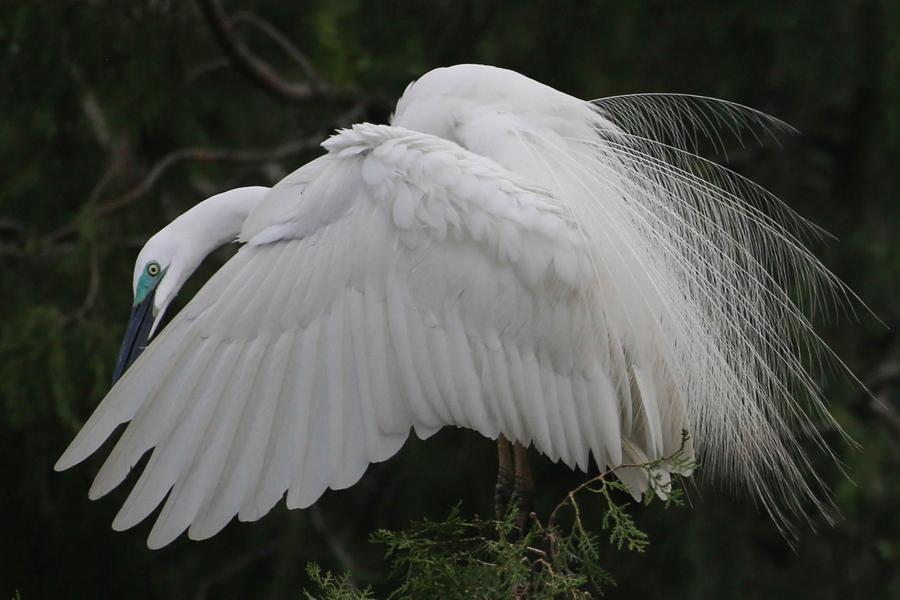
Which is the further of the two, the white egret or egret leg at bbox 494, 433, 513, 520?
egret leg at bbox 494, 433, 513, 520

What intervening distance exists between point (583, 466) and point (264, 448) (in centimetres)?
59

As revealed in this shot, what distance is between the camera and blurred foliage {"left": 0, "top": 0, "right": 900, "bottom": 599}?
15.0ft

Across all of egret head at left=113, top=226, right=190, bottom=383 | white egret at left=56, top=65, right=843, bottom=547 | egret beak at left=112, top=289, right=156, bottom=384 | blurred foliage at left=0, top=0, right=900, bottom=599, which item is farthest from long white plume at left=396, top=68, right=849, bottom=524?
blurred foliage at left=0, top=0, right=900, bottom=599

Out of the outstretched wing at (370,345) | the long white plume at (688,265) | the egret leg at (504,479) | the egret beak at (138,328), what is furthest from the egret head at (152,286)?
the egret leg at (504,479)

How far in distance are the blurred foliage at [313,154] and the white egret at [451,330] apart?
1.99m

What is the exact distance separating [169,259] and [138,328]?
16cm

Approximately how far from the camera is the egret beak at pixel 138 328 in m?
2.65

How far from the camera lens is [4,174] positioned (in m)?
4.98

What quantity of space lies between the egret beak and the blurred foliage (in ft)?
5.32

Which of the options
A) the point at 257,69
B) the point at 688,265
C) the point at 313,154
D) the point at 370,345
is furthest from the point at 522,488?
the point at 313,154

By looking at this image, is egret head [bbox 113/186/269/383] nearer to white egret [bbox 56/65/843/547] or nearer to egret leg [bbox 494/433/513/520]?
white egret [bbox 56/65/843/547]

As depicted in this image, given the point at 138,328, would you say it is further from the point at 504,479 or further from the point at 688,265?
the point at 688,265

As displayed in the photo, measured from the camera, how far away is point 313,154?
5035 mm

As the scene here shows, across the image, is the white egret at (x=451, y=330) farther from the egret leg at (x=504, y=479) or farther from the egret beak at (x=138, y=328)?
the egret leg at (x=504, y=479)
